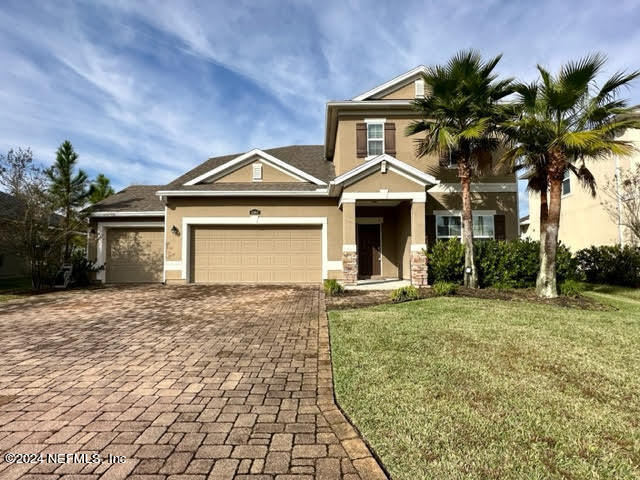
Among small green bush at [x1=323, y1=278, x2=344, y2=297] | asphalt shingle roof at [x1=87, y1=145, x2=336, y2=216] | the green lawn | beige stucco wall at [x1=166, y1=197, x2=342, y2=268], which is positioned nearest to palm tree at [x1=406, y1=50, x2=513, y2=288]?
small green bush at [x1=323, y1=278, x2=344, y2=297]

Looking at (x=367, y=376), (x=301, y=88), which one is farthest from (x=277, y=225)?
(x=367, y=376)

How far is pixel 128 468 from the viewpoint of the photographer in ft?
7.38

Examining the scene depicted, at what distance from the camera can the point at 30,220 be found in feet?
36.0

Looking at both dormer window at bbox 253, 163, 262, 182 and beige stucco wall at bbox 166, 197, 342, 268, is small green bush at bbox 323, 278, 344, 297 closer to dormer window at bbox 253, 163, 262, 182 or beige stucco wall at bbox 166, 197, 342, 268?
beige stucco wall at bbox 166, 197, 342, 268

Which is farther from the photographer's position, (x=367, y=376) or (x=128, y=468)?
(x=367, y=376)

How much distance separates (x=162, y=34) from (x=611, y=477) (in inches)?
497

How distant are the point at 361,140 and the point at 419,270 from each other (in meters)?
5.77

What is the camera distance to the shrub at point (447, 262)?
10.5 m

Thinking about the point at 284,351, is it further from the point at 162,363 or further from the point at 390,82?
the point at 390,82

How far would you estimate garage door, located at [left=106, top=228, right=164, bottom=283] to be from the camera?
13516 mm

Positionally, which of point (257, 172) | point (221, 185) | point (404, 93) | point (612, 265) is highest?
point (404, 93)

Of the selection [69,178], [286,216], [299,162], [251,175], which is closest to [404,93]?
[299,162]

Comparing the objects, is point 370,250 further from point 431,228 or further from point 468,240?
point 468,240

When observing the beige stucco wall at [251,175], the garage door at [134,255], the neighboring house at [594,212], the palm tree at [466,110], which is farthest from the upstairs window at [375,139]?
the garage door at [134,255]
